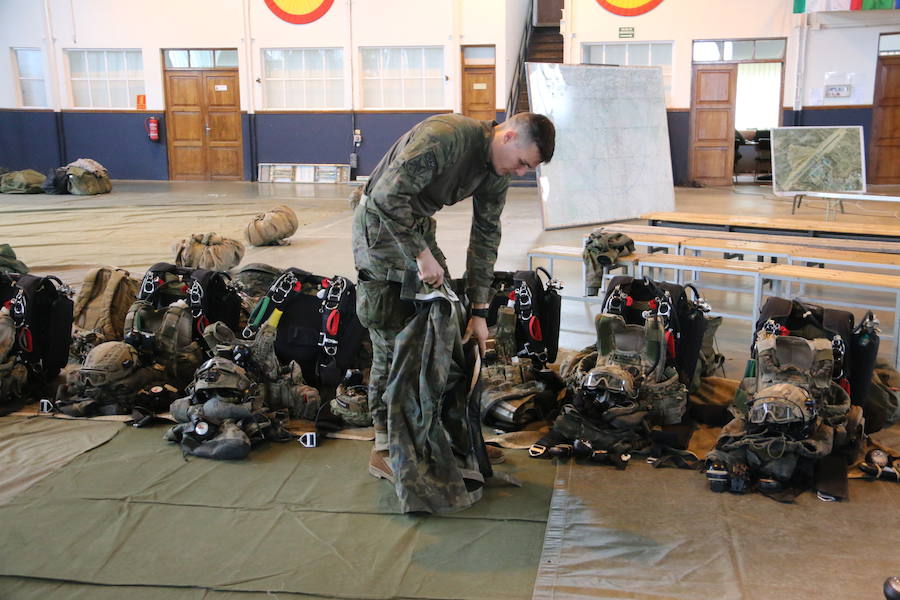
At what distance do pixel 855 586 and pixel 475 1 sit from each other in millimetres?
13061

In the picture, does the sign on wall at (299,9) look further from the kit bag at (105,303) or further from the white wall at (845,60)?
the kit bag at (105,303)

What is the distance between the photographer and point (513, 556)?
2496mm

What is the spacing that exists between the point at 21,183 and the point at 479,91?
316 inches

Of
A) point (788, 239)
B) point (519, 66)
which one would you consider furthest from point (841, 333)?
point (519, 66)

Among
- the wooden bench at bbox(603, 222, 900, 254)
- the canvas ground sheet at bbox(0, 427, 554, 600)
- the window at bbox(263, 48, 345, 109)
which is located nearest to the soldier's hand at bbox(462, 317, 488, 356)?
the canvas ground sheet at bbox(0, 427, 554, 600)

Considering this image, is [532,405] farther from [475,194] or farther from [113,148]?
[113,148]

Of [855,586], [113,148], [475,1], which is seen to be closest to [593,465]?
[855,586]

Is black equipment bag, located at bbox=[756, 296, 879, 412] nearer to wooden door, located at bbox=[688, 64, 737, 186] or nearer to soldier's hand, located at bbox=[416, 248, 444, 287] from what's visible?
soldier's hand, located at bbox=[416, 248, 444, 287]

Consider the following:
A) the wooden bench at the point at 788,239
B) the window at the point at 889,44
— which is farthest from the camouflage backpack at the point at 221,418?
the window at the point at 889,44

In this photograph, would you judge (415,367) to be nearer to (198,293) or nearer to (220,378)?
(220,378)

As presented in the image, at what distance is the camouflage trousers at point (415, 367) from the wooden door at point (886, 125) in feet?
41.8

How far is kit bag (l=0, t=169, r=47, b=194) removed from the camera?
13.5 m

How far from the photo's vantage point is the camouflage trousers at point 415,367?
8.99ft

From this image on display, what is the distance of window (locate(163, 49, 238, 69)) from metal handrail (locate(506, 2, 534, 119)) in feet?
17.1
